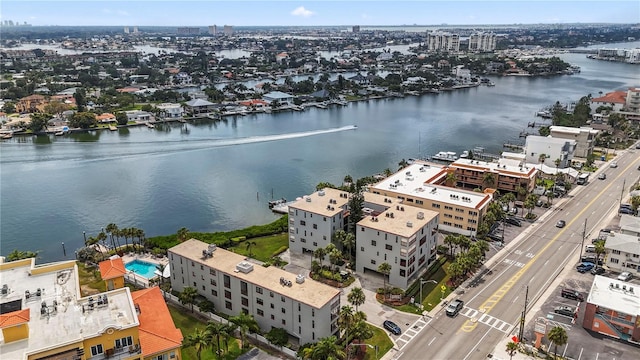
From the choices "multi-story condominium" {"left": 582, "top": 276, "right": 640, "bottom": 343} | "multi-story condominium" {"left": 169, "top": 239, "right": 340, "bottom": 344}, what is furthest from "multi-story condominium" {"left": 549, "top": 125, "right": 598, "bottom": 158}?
"multi-story condominium" {"left": 169, "top": 239, "right": 340, "bottom": 344}

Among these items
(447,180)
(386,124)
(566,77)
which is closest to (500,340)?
(447,180)

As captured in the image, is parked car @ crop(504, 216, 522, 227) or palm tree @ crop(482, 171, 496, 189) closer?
parked car @ crop(504, 216, 522, 227)

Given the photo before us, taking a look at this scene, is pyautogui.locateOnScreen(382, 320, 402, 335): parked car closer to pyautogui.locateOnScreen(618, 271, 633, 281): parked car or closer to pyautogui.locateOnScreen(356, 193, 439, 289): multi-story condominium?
pyautogui.locateOnScreen(356, 193, 439, 289): multi-story condominium

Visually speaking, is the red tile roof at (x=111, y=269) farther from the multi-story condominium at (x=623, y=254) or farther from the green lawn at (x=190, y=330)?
the multi-story condominium at (x=623, y=254)

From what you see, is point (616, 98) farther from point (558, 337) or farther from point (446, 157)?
point (558, 337)

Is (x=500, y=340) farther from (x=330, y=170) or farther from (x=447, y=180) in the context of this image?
(x=330, y=170)

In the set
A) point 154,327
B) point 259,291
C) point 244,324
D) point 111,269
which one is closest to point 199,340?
point 154,327

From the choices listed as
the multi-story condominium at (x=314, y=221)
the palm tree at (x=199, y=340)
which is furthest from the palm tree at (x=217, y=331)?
the multi-story condominium at (x=314, y=221)
